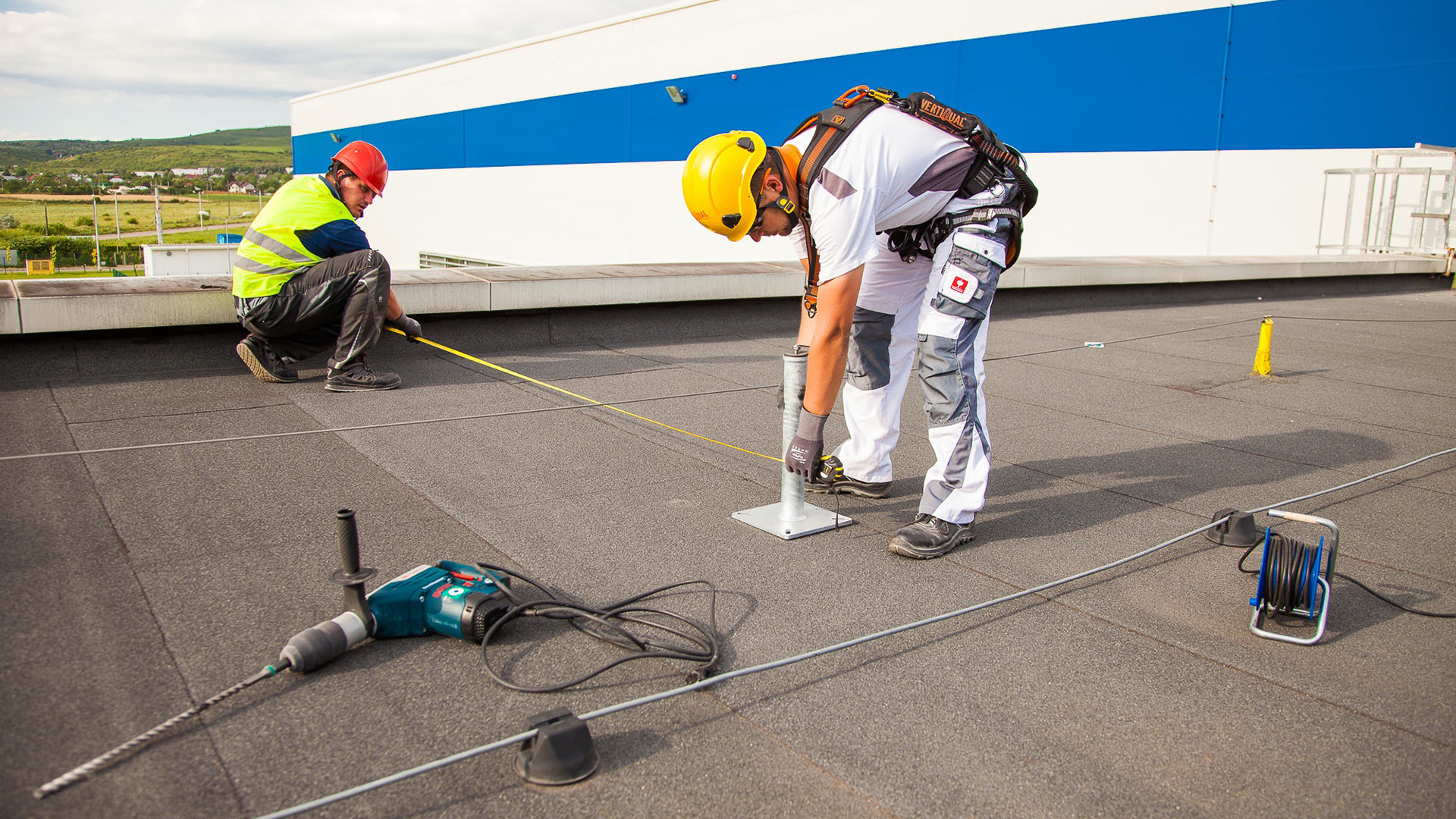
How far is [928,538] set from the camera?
3273mm

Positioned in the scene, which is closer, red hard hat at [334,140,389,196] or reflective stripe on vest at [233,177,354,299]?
reflective stripe on vest at [233,177,354,299]

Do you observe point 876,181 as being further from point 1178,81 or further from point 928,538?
point 1178,81

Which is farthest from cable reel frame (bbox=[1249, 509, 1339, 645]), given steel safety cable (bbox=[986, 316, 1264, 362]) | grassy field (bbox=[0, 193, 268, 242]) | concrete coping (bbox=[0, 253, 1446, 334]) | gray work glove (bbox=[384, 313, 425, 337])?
grassy field (bbox=[0, 193, 268, 242])

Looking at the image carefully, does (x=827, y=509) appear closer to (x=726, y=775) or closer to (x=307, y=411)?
(x=726, y=775)

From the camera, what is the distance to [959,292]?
326 cm

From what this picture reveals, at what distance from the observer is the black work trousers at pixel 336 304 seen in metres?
5.44

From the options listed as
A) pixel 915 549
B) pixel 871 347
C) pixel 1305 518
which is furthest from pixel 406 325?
pixel 1305 518

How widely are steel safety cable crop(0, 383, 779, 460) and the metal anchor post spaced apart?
6.34 feet

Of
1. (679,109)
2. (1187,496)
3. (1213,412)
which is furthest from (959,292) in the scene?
(679,109)

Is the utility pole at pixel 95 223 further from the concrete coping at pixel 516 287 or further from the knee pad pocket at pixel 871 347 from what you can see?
the knee pad pocket at pixel 871 347

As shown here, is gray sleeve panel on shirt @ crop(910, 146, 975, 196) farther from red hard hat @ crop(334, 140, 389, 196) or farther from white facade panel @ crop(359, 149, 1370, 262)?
white facade panel @ crop(359, 149, 1370, 262)

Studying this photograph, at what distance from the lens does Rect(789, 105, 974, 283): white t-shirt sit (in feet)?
9.57

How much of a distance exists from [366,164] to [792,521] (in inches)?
145

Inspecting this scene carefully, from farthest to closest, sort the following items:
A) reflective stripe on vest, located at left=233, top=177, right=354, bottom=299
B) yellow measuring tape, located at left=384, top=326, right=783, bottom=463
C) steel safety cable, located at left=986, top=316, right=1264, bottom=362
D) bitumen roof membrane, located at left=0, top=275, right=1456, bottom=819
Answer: steel safety cable, located at left=986, top=316, right=1264, bottom=362 < reflective stripe on vest, located at left=233, top=177, right=354, bottom=299 < yellow measuring tape, located at left=384, top=326, right=783, bottom=463 < bitumen roof membrane, located at left=0, top=275, right=1456, bottom=819
